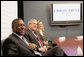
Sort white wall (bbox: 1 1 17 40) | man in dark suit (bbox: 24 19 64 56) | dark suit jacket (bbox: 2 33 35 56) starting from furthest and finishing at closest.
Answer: white wall (bbox: 1 1 17 40)
man in dark suit (bbox: 24 19 64 56)
dark suit jacket (bbox: 2 33 35 56)

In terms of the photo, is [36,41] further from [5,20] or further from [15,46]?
[15,46]

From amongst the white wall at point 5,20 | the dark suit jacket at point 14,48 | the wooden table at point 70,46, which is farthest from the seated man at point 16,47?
the white wall at point 5,20

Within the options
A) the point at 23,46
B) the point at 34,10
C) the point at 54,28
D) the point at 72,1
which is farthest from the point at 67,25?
the point at 23,46

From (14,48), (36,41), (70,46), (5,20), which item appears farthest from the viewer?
(36,41)

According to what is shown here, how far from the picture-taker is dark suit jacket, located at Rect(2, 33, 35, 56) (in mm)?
1793

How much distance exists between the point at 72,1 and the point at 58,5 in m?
0.67

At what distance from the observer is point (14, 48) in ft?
6.01

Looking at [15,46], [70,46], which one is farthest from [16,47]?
[70,46]

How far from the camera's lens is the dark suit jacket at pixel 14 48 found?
179 centimetres

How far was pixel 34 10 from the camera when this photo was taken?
6.08m

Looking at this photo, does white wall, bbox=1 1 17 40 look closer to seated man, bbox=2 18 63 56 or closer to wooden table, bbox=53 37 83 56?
seated man, bbox=2 18 63 56

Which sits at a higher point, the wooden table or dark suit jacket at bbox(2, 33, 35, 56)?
dark suit jacket at bbox(2, 33, 35, 56)

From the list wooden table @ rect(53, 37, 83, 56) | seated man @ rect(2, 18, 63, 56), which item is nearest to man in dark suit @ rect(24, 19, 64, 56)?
seated man @ rect(2, 18, 63, 56)

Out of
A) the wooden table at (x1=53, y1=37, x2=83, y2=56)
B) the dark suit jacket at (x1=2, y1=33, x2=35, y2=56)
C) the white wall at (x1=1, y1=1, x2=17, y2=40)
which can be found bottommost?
the wooden table at (x1=53, y1=37, x2=83, y2=56)
